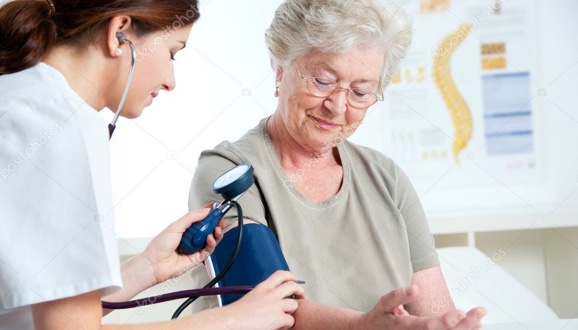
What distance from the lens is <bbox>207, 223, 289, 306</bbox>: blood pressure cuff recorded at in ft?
4.92

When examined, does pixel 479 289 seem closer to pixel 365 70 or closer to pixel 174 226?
pixel 365 70

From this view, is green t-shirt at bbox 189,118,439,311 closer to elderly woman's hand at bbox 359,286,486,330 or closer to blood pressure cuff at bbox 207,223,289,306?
blood pressure cuff at bbox 207,223,289,306

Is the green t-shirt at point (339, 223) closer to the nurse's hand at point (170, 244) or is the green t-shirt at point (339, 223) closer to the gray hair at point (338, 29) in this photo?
the nurse's hand at point (170, 244)

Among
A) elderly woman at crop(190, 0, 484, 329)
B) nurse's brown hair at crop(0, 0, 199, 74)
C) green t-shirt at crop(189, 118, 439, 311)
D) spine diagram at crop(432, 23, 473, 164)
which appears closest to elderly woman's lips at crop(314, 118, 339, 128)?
elderly woman at crop(190, 0, 484, 329)

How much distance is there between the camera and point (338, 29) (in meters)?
1.67

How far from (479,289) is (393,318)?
6.17 ft

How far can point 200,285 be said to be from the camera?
1716mm

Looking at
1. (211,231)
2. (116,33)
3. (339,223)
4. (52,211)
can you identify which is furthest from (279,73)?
(52,211)

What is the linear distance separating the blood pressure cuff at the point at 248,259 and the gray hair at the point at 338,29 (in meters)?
0.43

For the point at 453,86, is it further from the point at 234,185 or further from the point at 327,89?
the point at 234,185

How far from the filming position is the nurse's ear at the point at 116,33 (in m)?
1.17

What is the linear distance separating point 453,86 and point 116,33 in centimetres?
269

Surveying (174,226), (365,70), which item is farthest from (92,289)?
(365,70)

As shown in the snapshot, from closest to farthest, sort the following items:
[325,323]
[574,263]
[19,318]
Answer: [19,318], [325,323], [574,263]
